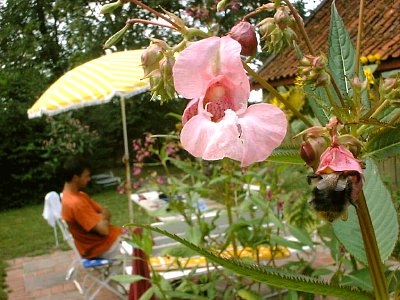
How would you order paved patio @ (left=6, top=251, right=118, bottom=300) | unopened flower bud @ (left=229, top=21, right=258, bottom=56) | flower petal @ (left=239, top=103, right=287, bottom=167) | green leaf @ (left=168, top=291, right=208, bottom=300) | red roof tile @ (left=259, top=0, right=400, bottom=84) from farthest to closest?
paved patio @ (left=6, top=251, right=118, bottom=300) < green leaf @ (left=168, top=291, right=208, bottom=300) < red roof tile @ (left=259, top=0, right=400, bottom=84) < unopened flower bud @ (left=229, top=21, right=258, bottom=56) < flower petal @ (left=239, top=103, right=287, bottom=167)

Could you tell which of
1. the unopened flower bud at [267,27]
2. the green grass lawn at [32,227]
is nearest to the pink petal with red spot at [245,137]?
the unopened flower bud at [267,27]

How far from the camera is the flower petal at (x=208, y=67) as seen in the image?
401 mm

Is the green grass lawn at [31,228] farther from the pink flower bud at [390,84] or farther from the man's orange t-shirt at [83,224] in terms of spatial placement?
the pink flower bud at [390,84]

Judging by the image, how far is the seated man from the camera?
3.64 m

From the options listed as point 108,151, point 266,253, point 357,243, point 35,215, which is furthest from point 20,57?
point 357,243

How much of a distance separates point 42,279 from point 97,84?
6.08 ft

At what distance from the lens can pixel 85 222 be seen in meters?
3.65

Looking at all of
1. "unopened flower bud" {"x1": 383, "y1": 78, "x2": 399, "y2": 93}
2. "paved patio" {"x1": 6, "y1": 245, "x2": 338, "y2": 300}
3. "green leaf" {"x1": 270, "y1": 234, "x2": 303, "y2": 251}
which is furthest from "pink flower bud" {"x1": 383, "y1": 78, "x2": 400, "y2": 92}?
"paved patio" {"x1": 6, "y1": 245, "x2": 338, "y2": 300}

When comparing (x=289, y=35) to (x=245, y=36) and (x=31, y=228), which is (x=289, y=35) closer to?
(x=245, y=36)

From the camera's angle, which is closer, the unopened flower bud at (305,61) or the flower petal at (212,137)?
the flower petal at (212,137)

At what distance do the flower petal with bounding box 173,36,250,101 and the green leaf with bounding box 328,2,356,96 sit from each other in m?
0.24

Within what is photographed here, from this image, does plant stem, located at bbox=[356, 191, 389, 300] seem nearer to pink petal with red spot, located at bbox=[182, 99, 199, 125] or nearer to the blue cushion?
pink petal with red spot, located at bbox=[182, 99, 199, 125]

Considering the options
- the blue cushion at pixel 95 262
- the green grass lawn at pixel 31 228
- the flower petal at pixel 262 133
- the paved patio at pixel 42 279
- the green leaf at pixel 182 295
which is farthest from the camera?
the green grass lawn at pixel 31 228

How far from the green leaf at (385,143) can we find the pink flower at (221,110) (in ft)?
0.61
